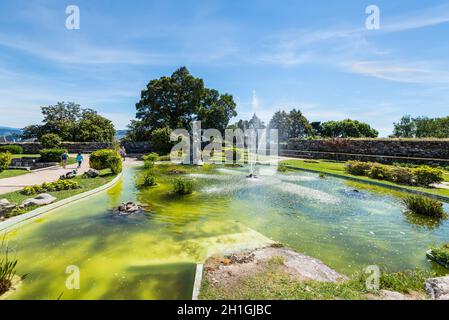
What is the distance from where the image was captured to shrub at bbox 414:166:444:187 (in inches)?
563

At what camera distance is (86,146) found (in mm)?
35094

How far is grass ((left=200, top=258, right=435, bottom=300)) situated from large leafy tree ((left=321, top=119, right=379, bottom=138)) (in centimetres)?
8386

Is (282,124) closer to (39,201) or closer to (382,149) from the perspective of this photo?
(382,149)

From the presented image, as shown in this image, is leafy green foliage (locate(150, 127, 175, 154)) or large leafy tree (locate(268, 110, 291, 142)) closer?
leafy green foliage (locate(150, 127, 175, 154))

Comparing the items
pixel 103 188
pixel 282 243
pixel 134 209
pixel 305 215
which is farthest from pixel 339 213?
pixel 103 188

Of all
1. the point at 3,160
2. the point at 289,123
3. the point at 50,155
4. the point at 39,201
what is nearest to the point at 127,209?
the point at 39,201

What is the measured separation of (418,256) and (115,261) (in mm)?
8016

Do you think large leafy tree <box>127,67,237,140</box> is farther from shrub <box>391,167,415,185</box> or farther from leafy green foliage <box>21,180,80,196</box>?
shrub <box>391,167,415,185</box>

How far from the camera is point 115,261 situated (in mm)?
5672

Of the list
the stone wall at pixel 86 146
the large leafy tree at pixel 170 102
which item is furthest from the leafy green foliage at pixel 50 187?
the large leafy tree at pixel 170 102

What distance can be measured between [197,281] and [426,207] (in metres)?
10.3

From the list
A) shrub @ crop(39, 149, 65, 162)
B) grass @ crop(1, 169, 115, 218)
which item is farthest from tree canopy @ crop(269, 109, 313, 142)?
grass @ crop(1, 169, 115, 218)
